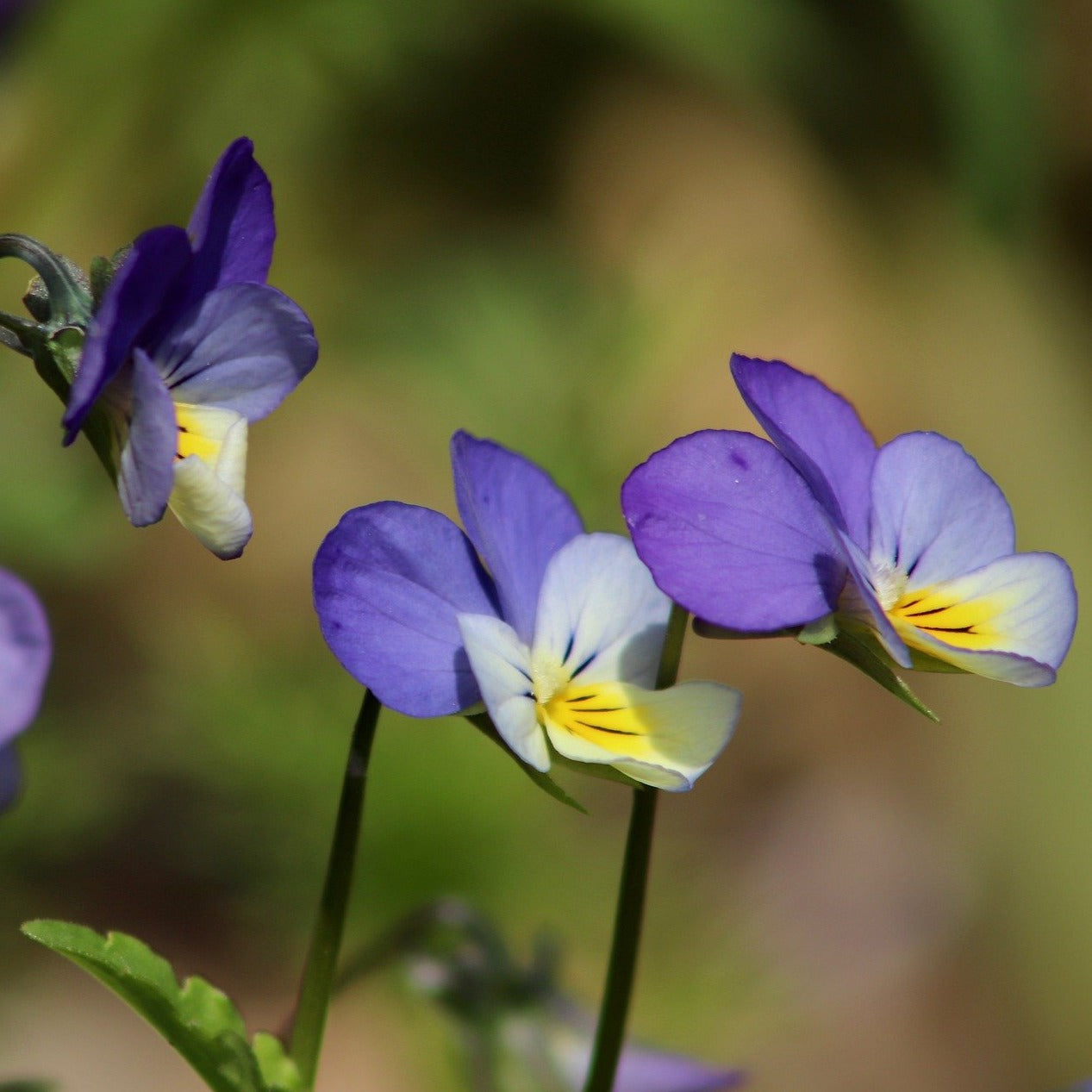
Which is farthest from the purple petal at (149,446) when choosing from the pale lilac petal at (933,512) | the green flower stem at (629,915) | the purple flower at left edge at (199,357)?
the pale lilac petal at (933,512)

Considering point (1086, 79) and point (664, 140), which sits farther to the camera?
point (664, 140)

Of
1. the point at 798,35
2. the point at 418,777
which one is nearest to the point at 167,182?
the point at 418,777

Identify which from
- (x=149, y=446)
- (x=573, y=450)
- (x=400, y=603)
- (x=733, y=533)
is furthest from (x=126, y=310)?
(x=573, y=450)

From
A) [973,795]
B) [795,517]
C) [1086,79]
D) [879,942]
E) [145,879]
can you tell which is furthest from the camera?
[1086,79]

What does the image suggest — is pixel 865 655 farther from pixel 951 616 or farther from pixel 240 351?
pixel 240 351

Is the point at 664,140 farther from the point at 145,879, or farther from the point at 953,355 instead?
the point at 145,879

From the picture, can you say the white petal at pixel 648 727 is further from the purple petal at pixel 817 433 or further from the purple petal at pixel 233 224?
the purple petal at pixel 233 224

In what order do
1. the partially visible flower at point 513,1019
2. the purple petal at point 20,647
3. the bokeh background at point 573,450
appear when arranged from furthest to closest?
the bokeh background at point 573,450 → the partially visible flower at point 513,1019 → the purple petal at point 20,647
